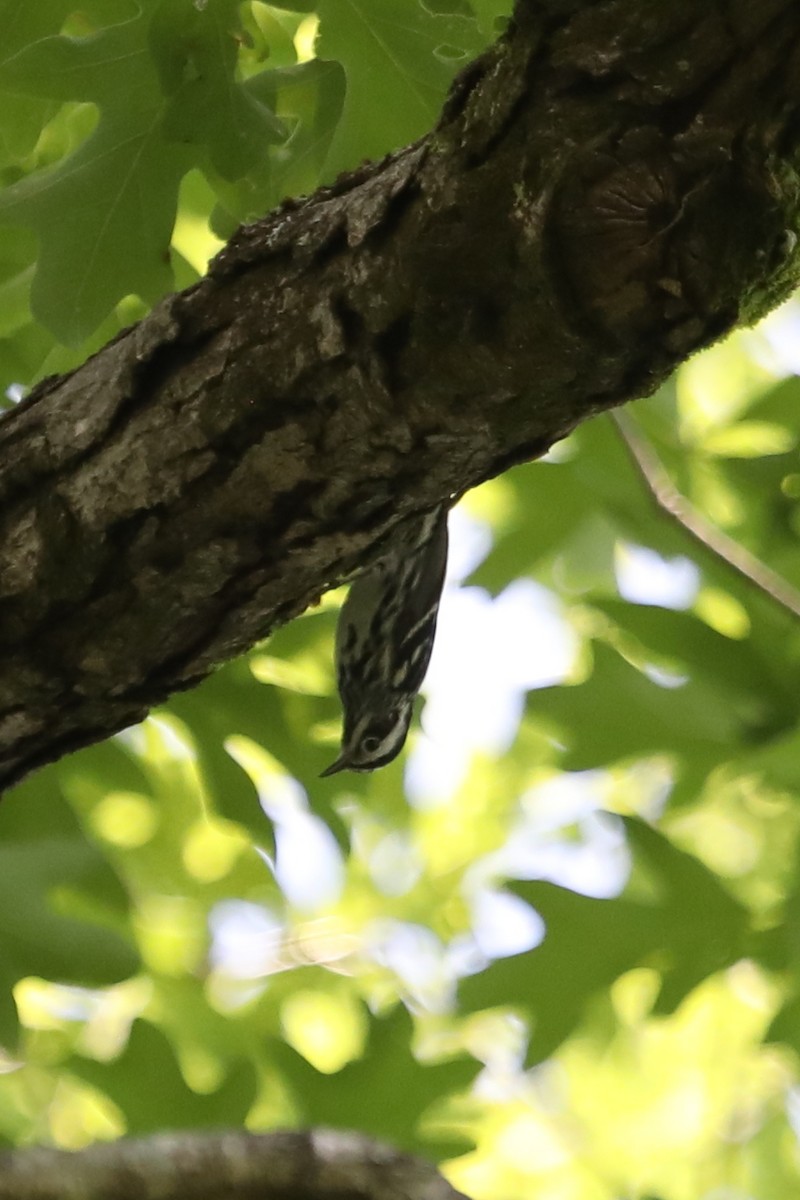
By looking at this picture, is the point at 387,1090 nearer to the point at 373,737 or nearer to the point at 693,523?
the point at 373,737

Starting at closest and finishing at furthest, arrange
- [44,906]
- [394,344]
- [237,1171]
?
[237,1171], [394,344], [44,906]

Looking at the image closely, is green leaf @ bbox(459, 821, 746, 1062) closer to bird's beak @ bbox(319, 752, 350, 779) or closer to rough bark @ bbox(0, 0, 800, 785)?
bird's beak @ bbox(319, 752, 350, 779)

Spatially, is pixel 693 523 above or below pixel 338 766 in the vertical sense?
above

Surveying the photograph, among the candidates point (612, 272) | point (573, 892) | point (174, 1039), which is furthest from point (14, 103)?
point (174, 1039)

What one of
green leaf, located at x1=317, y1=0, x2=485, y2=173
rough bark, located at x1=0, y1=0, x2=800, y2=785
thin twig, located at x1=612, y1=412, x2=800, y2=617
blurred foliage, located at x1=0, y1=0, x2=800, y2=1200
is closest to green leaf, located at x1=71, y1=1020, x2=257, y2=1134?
blurred foliage, located at x1=0, y1=0, x2=800, y2=1200

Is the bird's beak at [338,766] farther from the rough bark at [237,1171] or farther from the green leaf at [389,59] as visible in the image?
the rough bark at [237,1171]

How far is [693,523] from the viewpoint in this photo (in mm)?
2518

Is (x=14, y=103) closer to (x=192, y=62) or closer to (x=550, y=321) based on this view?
(x=192, y=62)

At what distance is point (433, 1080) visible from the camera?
240 centimetres

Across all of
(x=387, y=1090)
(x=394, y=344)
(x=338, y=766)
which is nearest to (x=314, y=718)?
(x=338, y=766)

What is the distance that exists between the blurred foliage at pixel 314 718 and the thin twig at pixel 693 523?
0.02 m

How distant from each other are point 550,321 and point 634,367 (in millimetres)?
80

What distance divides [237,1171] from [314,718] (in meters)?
1.70

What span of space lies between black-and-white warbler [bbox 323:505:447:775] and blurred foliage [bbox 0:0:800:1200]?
0.67ft
